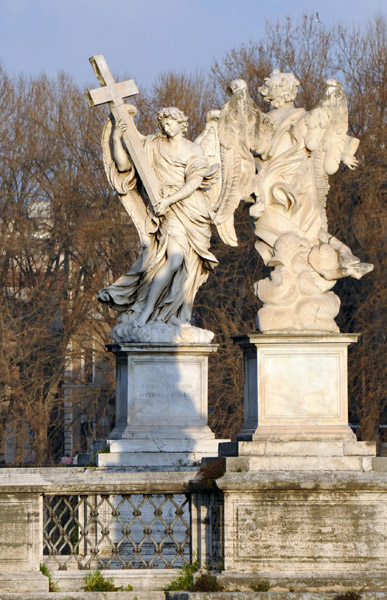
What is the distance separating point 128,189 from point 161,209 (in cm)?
63

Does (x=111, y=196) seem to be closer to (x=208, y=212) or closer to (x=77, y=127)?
(x=77, y=127)

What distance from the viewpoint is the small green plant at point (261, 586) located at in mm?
9852

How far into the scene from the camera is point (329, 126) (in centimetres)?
1185

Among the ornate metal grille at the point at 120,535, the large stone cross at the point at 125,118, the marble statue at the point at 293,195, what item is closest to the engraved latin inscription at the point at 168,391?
the ornate metal grille at the point at 120,535

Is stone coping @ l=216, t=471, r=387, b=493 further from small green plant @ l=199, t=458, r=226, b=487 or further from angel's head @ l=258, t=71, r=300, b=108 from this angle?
→ angel's head @ l=258, t=71, r=300, b=108

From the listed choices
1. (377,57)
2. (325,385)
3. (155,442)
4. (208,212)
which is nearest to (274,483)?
(325,385)

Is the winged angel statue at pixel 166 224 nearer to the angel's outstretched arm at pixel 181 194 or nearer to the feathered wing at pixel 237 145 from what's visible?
the angel's outstretched arm at pixel 181 194

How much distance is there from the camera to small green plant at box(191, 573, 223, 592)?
9.94 m

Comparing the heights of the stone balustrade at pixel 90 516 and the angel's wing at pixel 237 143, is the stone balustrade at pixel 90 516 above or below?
below

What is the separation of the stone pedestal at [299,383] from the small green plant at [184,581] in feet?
3.72

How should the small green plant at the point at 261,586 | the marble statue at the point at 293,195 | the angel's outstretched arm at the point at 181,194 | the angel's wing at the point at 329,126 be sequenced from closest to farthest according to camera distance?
the small green plant at the point at 261,586
the marble statue at the point at 293,195
the angel's wing at the point at 329,126
the angel's outstretched arm at the point at 181,194

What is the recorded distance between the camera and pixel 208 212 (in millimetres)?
15992

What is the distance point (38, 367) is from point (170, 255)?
64.1 feet

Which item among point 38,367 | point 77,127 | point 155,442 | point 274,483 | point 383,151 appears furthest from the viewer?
point 77,127
